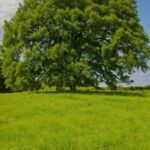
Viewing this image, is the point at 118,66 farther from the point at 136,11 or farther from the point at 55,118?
the point at 55,118

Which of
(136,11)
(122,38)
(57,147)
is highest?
(136,11)

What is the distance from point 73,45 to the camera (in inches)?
2485

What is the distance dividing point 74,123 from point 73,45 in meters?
31.0

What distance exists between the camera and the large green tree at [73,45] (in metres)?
60.0

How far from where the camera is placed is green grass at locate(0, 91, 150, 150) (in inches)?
1022

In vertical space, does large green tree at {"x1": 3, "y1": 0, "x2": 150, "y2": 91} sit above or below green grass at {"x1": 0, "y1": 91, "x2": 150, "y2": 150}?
above

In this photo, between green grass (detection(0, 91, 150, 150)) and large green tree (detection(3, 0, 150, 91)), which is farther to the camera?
large green tree (detection(3, 0, 150, 91))

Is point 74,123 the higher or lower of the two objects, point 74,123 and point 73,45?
the lower

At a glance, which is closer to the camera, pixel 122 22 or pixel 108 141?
pixel 108 141

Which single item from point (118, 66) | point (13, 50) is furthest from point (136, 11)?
Answer: point (13, 50)

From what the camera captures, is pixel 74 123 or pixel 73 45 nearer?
pixel 74 123

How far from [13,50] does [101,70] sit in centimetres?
1163

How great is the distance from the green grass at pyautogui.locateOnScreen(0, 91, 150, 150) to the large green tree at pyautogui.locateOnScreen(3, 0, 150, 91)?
12187 millimetres

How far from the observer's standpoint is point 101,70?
206 feet
